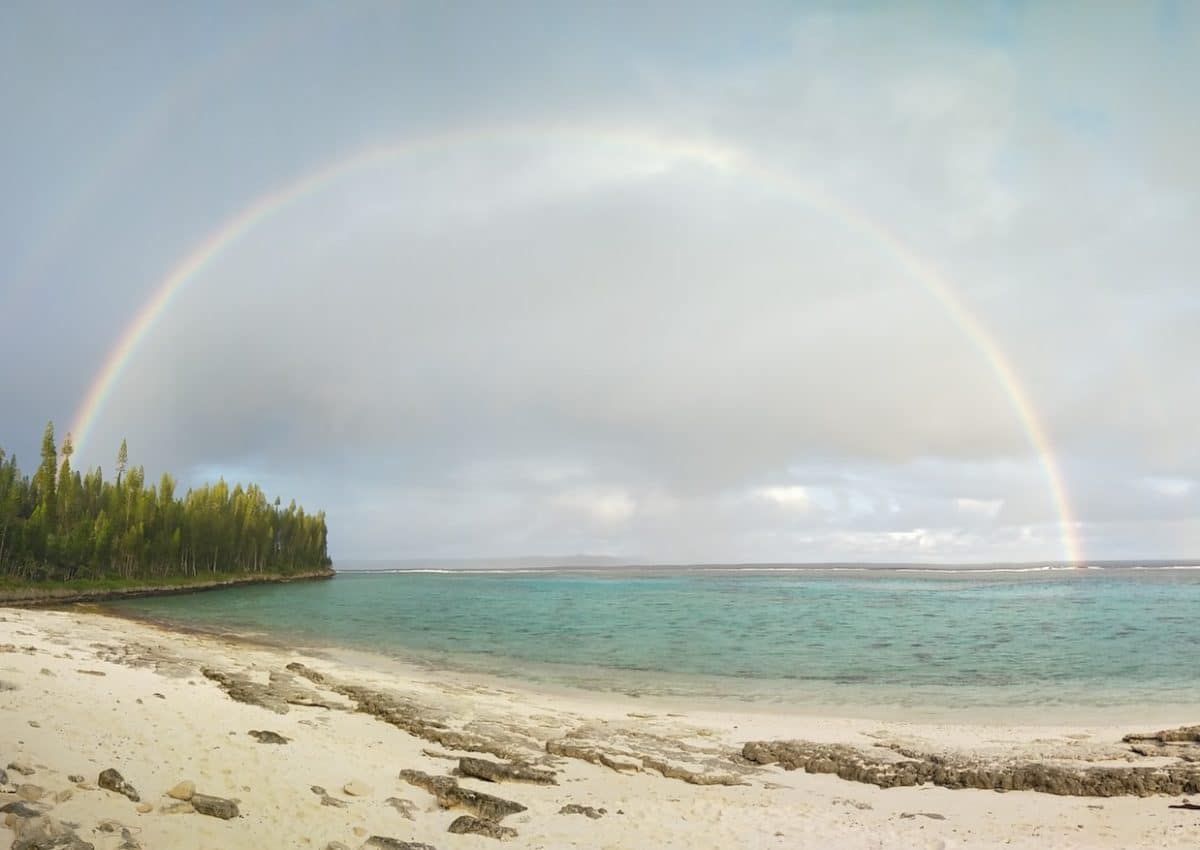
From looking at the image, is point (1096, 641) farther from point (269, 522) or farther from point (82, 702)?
point (269, 522)

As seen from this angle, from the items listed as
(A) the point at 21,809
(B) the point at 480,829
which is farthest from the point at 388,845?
(A) the point at 21,809

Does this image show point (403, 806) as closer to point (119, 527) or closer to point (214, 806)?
point (214, 806)

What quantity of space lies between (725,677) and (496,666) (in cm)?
1197

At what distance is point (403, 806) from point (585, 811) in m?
3.29

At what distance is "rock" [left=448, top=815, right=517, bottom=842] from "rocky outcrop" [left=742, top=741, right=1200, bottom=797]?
822 cm

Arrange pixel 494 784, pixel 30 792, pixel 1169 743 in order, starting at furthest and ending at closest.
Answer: pixel 1169 743
pixel 494 784
pixel 30 792

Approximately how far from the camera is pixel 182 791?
1112 cm

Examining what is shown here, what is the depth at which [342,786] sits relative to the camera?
43.1ft

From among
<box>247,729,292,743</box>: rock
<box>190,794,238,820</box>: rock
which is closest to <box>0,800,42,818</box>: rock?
<box>190,794,238,820</box>: rock

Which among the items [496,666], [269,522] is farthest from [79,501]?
[496,666]

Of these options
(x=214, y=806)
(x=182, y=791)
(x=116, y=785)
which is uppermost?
(x=116, y=785)

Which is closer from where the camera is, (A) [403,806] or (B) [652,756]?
(A) [403,806]

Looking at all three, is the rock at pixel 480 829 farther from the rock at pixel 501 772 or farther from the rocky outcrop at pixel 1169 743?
the rocky outcrop at pixel 1169 743

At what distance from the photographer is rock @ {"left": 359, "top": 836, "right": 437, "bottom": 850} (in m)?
10.4
